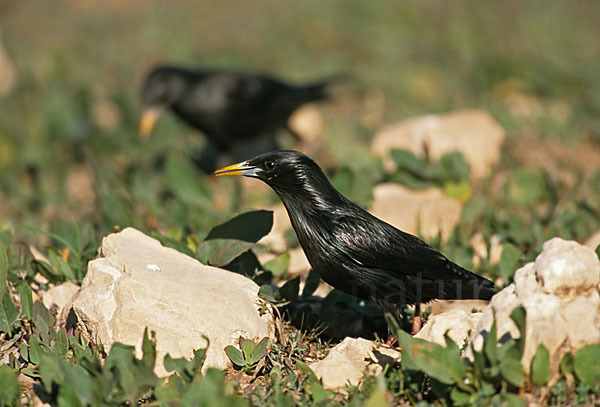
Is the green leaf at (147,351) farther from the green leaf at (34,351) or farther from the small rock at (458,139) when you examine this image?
the small rock at (458,139)

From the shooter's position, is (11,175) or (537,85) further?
(537,85)

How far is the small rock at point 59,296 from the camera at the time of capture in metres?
3.75

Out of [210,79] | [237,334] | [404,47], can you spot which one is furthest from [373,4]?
[237,334]

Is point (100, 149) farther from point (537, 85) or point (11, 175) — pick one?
point (537, 85)

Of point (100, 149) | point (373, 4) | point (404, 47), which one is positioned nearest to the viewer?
point (100, 149)

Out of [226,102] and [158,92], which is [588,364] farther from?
[158,92]

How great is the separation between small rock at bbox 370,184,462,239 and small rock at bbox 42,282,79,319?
221 centimetres

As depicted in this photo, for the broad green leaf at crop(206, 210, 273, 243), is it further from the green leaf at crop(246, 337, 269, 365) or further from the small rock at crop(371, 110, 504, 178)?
the small rock at crop(371, 110, 504, 178)

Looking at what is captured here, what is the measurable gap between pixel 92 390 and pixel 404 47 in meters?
8.32

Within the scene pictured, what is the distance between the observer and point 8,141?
299 inches

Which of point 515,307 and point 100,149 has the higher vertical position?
point 515,307

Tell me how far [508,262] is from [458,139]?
2.63 metres

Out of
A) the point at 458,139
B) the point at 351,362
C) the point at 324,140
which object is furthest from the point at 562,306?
the point at 324,140

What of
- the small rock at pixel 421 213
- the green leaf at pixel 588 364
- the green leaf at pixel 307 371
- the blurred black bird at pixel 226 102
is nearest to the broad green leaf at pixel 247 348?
A: the green leaf at pixel 307 371
